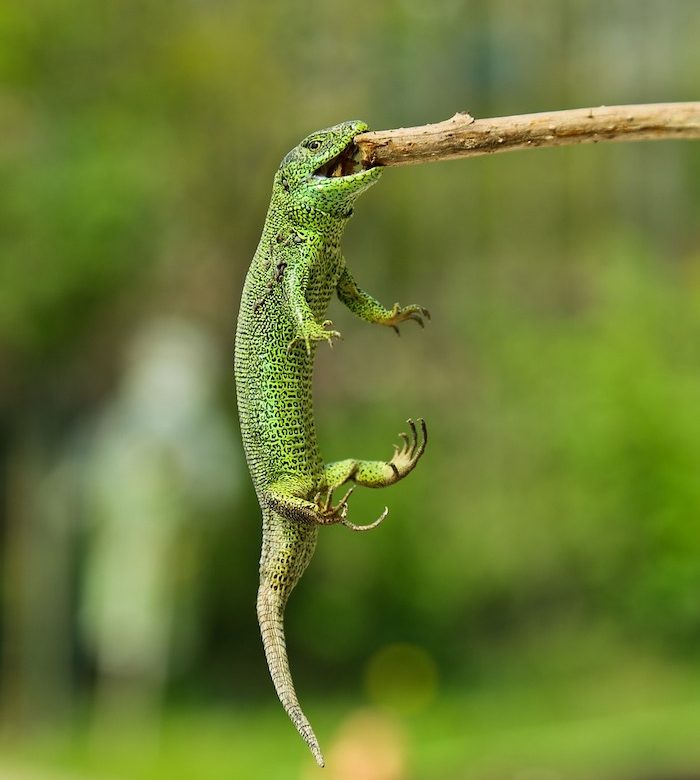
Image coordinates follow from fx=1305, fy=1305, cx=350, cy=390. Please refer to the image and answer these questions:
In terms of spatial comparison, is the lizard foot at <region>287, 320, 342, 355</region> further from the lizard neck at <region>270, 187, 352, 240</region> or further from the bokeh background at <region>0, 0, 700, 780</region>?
the bokeh background at <region>0, 0, 700, 780</region>

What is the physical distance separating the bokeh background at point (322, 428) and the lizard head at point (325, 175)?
687 cm

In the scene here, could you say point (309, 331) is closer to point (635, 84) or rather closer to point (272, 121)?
point (272, 121)

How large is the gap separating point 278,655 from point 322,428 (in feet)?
27.2

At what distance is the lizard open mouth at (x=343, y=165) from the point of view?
220cm

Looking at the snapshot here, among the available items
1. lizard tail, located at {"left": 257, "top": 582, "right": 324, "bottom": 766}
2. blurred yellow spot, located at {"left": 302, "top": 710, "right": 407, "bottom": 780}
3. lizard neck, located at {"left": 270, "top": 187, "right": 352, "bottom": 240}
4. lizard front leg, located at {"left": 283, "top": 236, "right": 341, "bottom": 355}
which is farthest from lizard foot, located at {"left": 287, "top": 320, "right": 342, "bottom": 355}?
blurred yellow spot, located at {"left": 302, "top": 710, "right": 407, "bottom": 780}

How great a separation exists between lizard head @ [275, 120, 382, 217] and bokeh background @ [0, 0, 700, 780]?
6.87m

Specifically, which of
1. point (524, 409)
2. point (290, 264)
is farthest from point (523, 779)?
point (290, 264)

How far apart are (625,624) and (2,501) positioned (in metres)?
5.09

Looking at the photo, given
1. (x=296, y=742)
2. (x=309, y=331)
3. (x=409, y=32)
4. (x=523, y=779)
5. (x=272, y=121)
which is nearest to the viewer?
(x=309, y=331)

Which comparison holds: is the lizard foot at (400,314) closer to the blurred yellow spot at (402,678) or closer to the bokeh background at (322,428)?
the bokeh background at (322,428)

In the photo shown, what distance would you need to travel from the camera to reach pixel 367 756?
7.37 m

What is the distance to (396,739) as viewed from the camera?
332 inches

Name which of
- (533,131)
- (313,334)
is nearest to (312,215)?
(313,334)

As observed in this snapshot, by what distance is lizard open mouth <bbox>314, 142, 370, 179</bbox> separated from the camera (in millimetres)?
2203
